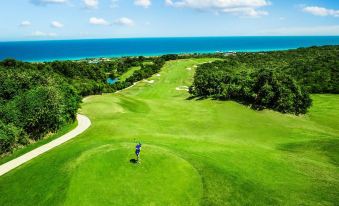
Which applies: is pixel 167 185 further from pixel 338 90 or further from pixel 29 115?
pixel 338 90

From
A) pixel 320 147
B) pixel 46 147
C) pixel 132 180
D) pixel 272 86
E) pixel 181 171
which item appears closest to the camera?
pixel 132 180

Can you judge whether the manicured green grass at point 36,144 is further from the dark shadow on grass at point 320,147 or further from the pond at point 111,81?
the pond at point 111,81

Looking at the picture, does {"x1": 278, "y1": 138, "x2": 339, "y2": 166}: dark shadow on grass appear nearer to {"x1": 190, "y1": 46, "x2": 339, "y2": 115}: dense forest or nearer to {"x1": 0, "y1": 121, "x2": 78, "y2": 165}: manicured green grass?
{"x1": 190, "y1": 46, "x2": 339, "y2": 115}: dense forest

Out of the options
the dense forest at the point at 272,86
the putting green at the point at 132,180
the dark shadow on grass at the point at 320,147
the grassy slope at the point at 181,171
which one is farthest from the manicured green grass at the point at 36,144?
the dense forest at the point at 272,86

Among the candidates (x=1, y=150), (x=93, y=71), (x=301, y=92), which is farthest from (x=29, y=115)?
(x=93, y=71)

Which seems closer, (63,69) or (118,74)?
(63,69)

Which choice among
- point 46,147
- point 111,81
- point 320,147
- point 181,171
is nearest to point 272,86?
point 320,147

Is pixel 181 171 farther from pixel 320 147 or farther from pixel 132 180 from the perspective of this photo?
pixel 320 147
